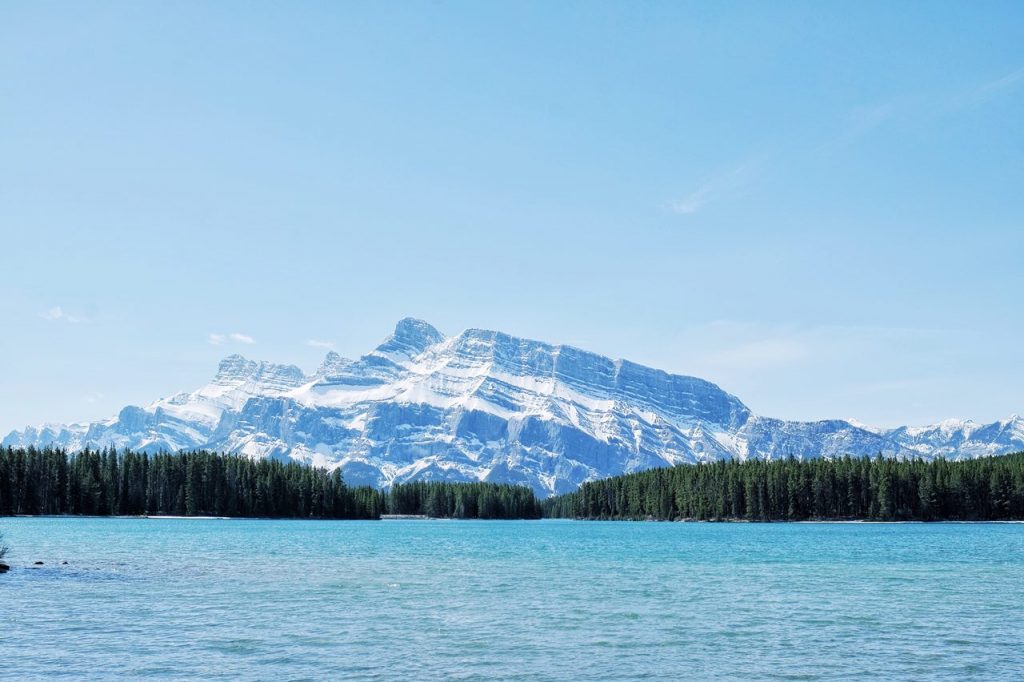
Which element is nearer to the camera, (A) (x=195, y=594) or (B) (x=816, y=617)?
(B) (x=816, y=617)

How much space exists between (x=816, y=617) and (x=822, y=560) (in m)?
44.7

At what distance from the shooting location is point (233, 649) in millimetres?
36156

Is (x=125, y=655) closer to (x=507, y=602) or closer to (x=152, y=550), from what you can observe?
(x=507, y=602)

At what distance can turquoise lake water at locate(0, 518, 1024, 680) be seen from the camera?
33.5 meters

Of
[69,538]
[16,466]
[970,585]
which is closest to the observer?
[970,585]

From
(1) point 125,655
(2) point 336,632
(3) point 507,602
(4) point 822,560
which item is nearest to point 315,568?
(3) point 507,602

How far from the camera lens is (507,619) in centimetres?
4559

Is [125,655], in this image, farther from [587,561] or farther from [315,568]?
[587,561]

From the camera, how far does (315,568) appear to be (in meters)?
74.7

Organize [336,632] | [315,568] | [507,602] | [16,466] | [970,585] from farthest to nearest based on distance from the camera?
[16,466]
[315,568]
[970,585]
[507,602]
[336,632]

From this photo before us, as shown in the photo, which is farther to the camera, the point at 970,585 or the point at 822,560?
the point at 822,560

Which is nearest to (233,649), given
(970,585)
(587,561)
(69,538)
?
(970,585)

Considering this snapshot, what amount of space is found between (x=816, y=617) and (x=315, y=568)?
41.4 metres

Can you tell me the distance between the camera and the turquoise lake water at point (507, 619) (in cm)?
3353
